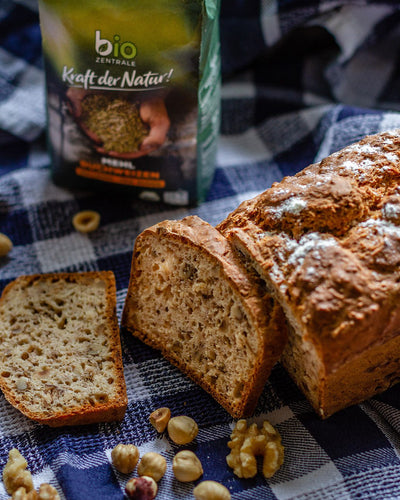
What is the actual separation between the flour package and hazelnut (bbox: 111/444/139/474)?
1.39m

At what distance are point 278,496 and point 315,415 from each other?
13.9 inches

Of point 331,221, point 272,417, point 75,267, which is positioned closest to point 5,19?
point 75,267

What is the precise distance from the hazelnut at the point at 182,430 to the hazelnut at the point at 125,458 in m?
0.14

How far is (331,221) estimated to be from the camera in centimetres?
205

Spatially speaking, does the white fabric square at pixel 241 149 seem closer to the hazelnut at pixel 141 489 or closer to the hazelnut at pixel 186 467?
the hazelnut at pixel 186 467

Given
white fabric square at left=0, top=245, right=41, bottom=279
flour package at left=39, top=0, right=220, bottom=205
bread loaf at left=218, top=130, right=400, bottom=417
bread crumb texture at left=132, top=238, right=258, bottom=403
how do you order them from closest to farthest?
bread loaf at left=218, top=130, right=400, bottom=417, bread crumb texture at left=132, top=238, right=258, bottom=403, flour package at left=39, top=0, right=220, bottom=205, white fabric square at left=0, top=245, right=41, bottom=279

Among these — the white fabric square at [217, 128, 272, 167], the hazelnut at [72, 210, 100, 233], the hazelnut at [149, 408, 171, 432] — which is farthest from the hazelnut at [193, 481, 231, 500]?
the white fabric square at [217, 128, 272, 167]

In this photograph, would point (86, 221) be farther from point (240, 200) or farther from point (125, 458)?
point (125, 458)

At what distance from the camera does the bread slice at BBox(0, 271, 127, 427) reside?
2.18 metres

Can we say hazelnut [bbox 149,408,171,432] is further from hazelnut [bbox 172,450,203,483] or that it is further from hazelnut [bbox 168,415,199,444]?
hazelnut [bbox 172,450,203,483]

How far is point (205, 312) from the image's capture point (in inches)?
86.3

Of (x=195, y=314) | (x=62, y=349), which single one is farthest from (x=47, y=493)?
(x=195, y=314)

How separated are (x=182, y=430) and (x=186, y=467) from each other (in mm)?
139

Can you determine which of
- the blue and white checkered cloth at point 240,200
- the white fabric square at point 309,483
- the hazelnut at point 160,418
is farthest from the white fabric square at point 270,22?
the white fabric square at point 309,483
